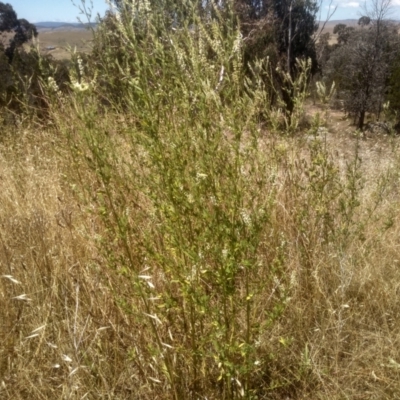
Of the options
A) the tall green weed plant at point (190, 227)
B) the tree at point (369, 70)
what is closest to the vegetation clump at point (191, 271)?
the tall green weed plant at point (190, 227)

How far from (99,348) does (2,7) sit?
805 inches

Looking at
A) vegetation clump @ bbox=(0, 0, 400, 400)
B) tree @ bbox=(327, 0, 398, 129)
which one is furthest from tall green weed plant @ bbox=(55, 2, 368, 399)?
tree @ bbox=(327, 0, 398, 129)

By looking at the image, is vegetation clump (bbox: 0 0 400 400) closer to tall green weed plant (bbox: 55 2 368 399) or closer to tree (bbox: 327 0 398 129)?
tall green weed plant (bbox: 55 2 368 399)

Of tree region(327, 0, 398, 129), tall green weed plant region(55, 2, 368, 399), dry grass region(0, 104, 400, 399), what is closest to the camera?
tall green weed plant region(55, 2, 368, 399)

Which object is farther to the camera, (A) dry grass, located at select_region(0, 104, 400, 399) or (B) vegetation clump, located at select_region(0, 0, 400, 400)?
(A) dry grass, located at select_region(0, 104, 400, 399)

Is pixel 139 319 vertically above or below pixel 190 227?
below

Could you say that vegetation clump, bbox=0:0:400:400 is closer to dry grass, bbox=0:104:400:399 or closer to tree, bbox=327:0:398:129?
dry grass, bbox=0:104:400:399

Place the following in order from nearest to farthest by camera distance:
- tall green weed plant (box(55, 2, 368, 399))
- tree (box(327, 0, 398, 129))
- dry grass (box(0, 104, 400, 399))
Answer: tall green weed plant (box(55, 2, 368, 399)), dry grass (box(0, 104, 400, 399)), tree (box(327, 0, 398, 129))

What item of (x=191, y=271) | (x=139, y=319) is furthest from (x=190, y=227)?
(x=139, y=319)

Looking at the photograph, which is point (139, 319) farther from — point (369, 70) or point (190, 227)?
point (369, 70)

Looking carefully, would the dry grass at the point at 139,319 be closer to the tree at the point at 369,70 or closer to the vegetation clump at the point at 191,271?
the vegetation clump at the point at 191,271

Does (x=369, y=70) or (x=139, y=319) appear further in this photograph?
(x=369, y=70)

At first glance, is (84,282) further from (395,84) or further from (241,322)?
(395,84)

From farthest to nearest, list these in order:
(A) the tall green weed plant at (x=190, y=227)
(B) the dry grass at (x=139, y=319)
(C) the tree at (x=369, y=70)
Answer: (C) the tree at (x=369, y=70) < (B) the dry grass at (x=139, y=319) < (A) the tall green weed plant at (x=190, y=227)
